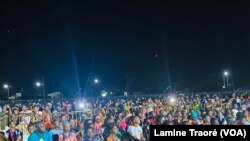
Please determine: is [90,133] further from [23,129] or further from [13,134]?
[23,129]

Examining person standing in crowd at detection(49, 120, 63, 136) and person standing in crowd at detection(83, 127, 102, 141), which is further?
person standing in crowd at detection(83, 127, 102, 141)

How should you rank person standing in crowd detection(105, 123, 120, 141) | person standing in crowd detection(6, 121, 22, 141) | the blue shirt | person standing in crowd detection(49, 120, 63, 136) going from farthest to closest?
person standing in crowd detection(6, 121, 22, 141) → person standing in crowd detection(49, 120, 63, 136) → person standing in crowd detection(105, 123, 120, 141) → the blue shirt

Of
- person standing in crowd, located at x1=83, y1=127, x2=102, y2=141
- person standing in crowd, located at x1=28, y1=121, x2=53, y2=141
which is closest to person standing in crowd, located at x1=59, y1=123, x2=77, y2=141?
person standing in crowd, located at x1=28, y1=121, x2=53, y2=141

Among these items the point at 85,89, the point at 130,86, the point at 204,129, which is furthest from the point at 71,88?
the point at 204,129

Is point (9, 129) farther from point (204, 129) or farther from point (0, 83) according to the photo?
point (0, 83)

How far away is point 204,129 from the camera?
3.13 meters

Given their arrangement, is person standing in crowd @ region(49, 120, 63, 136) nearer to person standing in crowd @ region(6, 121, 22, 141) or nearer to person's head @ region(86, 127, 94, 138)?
person's head @ region(86, 127, 94, 138)

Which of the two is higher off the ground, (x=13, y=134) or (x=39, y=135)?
(x=39, y=135)

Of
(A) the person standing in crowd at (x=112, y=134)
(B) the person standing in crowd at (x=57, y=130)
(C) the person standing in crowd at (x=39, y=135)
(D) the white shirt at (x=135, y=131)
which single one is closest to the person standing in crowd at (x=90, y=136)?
(A) the person standing in crowd at (x=112, y=134)

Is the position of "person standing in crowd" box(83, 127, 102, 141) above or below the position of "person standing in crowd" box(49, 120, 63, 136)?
below

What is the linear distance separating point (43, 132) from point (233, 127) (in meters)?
6.16

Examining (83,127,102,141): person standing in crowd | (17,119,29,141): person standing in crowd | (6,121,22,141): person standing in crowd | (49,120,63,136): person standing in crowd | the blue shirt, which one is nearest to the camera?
the blue shirt

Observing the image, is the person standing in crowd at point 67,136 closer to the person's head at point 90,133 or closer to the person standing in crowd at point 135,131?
the person's head at point 90,133

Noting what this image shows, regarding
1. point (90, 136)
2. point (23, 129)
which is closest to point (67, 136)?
point (90, 136)
